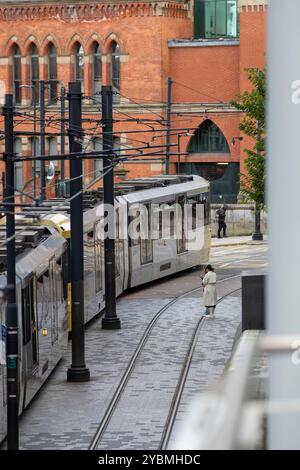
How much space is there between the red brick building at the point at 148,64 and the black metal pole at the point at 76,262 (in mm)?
35274

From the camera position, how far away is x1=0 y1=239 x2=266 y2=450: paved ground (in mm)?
Answer: 15531

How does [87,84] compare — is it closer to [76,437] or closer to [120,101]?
[120,101]

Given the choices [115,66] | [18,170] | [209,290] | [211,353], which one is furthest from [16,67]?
[211,353]

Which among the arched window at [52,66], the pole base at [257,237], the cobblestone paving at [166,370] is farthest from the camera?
the arched window at [52,66]

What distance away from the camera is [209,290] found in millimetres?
25906

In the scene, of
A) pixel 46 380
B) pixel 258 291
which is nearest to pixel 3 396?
pixel 46 380

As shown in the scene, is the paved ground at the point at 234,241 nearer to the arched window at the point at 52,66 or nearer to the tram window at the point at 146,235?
the arched window at the point at 52,66

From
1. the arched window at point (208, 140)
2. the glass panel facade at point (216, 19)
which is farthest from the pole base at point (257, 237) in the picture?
the glass panel facade at point (216, 19)

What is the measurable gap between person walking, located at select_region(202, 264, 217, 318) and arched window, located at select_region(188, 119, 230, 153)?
29.5 meters

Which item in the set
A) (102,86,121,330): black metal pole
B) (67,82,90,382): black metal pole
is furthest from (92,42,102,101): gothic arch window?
(67,82,90,382): black metal pole

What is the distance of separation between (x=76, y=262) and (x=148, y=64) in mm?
37268

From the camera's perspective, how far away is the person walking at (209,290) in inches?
1001

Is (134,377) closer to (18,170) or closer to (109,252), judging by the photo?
(109,252)

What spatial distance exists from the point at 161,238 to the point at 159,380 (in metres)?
12.7
